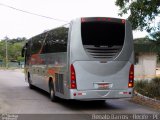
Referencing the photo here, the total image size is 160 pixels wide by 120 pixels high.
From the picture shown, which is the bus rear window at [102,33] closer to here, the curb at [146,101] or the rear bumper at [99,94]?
the rear bumper at [99,94]

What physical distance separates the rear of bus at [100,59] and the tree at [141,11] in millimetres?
2753

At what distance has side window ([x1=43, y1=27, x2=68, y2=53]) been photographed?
46.6ft

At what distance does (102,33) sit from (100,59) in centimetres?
93

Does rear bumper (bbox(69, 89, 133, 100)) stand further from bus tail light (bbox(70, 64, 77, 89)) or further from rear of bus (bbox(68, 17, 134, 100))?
bus tail light (bbox(70, 64, 77, 89))

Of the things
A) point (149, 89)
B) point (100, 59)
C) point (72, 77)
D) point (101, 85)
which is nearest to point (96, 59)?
Result: point (100, 59)

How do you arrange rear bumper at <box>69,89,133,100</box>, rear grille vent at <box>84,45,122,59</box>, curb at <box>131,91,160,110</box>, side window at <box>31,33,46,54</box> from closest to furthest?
rear bumper at <box>69,89,133,100</box> → rear grille vent at <box>84,45,122,59</box> → curb at <box>131,91,160,110</box> → side window at <box>31,33,46,54</box>

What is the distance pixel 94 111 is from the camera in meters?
13.4

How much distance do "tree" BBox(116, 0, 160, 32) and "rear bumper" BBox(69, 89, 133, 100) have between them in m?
4.13

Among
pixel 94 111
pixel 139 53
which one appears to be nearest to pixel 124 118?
pixel 94 111

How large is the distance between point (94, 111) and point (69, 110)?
91 centimetres

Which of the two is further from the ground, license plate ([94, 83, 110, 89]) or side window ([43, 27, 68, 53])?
side window ([43, 27, 68, 53])

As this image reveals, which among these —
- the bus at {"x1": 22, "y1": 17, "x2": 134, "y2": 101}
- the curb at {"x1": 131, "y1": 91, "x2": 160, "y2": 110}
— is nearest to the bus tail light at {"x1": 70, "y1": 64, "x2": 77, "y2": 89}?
the bus at {"x1": 22, "y1": 17, "x2": 134, "y2": 101}

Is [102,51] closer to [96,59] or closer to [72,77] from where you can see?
[96,59]

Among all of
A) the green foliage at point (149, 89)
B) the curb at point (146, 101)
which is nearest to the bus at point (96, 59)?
the curb at point (146, 101)
